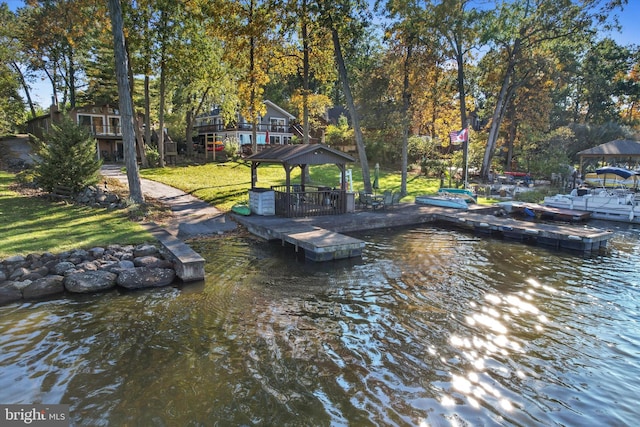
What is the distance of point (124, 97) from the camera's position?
15.2 metres

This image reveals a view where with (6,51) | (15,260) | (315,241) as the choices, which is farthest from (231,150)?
(15,260)

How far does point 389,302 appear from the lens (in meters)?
8.47

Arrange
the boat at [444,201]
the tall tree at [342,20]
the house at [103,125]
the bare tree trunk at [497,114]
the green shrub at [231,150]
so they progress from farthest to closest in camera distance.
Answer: the green shrub at [231,150] < the house at [103,125] < the bare tree trunk at [497,114] < the boat at [444,201] < the tall tree at [342,20]

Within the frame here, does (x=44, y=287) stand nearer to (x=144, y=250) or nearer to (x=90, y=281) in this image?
(x=90, y=281)

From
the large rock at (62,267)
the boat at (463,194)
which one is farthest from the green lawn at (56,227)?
the boat at (463,194)

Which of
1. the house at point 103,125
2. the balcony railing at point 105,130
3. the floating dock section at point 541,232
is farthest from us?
the balcony railing at point 105,130

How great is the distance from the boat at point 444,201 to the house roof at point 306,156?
650 cm

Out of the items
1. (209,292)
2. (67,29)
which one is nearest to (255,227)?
(209,292)

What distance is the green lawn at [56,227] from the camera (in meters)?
10.1

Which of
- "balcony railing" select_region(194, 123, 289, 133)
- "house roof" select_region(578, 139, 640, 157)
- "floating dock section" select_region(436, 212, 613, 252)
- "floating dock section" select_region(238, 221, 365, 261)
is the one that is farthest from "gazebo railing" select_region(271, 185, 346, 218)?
"balcony railing" select_region(194, 123, 289, 133)

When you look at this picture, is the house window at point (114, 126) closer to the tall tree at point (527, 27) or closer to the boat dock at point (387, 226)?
the boat dock at point (387, 226)

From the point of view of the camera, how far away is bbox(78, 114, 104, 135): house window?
3562cm

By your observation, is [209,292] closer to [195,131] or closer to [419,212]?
[419,212]

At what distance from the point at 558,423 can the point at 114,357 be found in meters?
6.65
